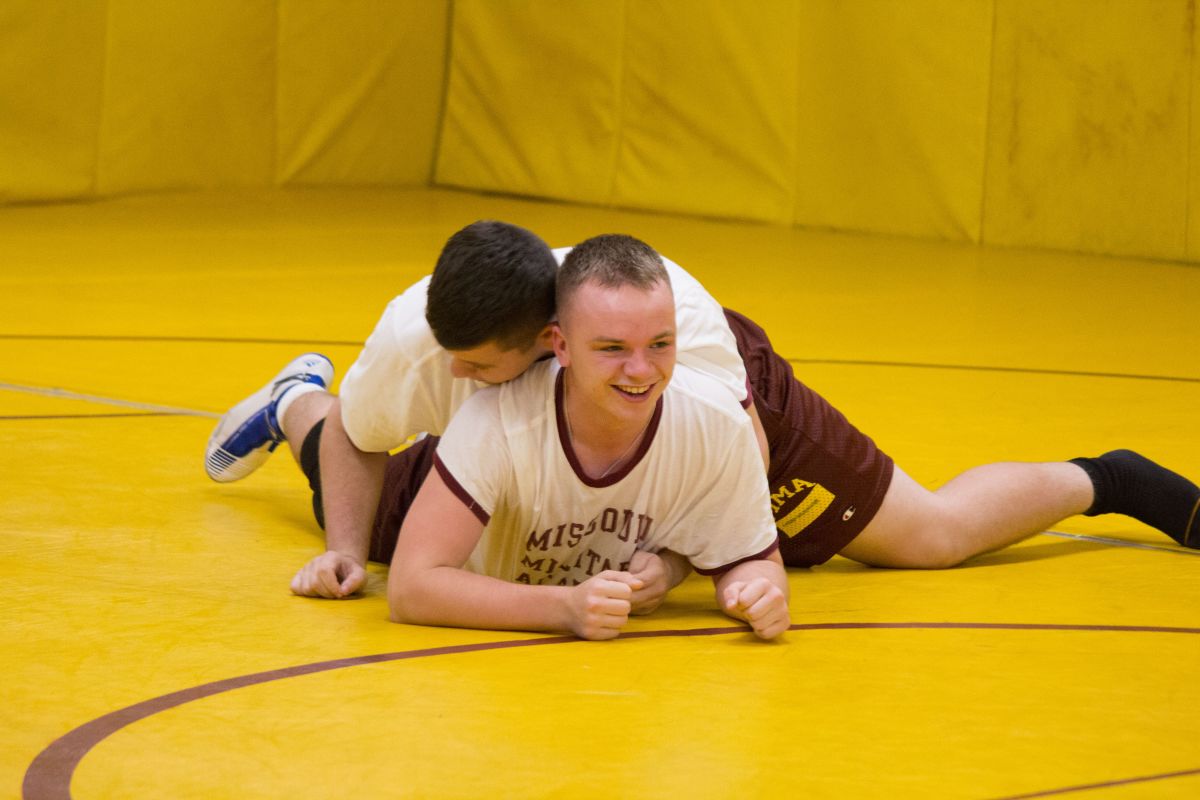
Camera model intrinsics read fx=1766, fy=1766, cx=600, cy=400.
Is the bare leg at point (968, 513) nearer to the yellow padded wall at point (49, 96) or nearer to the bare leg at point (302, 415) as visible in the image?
the bare leg at point (302, 415)

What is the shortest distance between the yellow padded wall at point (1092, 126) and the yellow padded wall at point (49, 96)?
13.6ft

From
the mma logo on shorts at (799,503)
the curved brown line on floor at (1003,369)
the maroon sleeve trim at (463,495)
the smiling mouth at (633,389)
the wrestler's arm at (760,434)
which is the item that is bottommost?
the mma logo on shorts at (799,503)

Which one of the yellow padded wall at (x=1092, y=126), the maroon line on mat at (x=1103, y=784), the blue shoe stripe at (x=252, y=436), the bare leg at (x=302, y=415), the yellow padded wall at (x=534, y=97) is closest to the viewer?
the maroon line on mat at (x=1103, y=784)

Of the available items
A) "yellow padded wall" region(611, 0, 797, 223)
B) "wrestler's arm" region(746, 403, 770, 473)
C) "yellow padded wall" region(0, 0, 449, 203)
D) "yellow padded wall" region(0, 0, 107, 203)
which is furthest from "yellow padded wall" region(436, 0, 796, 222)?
"wrestler's arm" region(746, 403, 770, 473)

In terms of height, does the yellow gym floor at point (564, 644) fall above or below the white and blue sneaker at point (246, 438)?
below

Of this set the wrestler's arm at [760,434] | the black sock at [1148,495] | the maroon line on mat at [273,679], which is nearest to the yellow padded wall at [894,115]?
the black sock at [1148,495]

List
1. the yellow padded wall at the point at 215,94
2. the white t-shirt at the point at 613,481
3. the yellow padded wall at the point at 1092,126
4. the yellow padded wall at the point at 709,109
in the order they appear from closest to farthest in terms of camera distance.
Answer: the white t-shirt at the point at 613,481 → the yellow padded wall at the point at 1092,126 → the yellow padded wall at the point at 215,94 → the yellow padded wall at the point at 709,109

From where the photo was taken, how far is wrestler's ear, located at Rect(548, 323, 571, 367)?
2.47m

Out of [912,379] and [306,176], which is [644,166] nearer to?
[306,176]

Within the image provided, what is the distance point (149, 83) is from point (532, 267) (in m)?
6.57

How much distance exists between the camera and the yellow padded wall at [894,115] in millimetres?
7625

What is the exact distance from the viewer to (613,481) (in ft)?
8.36

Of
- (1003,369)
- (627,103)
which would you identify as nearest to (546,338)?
(1003,369)

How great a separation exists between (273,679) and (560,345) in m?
0.60
